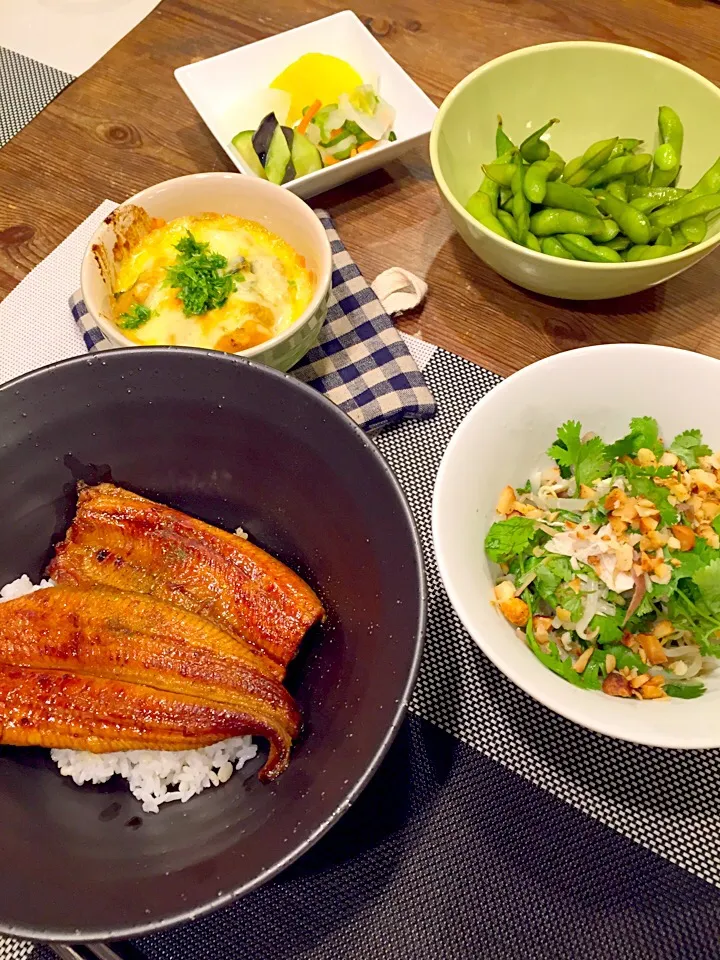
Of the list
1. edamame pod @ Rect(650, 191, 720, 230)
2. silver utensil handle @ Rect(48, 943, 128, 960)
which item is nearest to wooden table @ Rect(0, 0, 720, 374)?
edamame pod @ Rect(650, 191, 720, 230)

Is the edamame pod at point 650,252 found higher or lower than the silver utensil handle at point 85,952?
higher

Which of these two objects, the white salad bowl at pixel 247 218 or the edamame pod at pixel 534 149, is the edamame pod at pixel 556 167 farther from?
the white salad bowl at pixel 247 218

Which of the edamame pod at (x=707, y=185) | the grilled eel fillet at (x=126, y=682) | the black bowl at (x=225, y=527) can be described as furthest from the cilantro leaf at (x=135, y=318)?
the edamame pod at (x=707, y=185)

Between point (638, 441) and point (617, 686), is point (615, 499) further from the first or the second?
point (617, 686)

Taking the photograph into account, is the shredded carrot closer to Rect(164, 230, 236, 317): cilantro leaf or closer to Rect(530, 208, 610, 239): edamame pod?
Rect(164, 230, 236, 317): cilantro leaf

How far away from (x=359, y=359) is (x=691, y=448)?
23.9 inches

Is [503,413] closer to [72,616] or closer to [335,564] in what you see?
[335,564]

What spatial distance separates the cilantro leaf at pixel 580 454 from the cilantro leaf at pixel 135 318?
2.43 feet

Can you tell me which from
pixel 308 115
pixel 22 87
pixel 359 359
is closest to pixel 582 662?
pixel 359 359

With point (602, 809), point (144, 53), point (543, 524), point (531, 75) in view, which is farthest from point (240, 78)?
point (602, 809)

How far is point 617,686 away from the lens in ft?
3.02

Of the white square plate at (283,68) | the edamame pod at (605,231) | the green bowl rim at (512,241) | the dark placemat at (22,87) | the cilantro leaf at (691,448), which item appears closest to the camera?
the cilantro leaf at (691,448)

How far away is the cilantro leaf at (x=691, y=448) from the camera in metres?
1.05

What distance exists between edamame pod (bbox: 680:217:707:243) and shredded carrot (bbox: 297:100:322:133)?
2.74 feet
